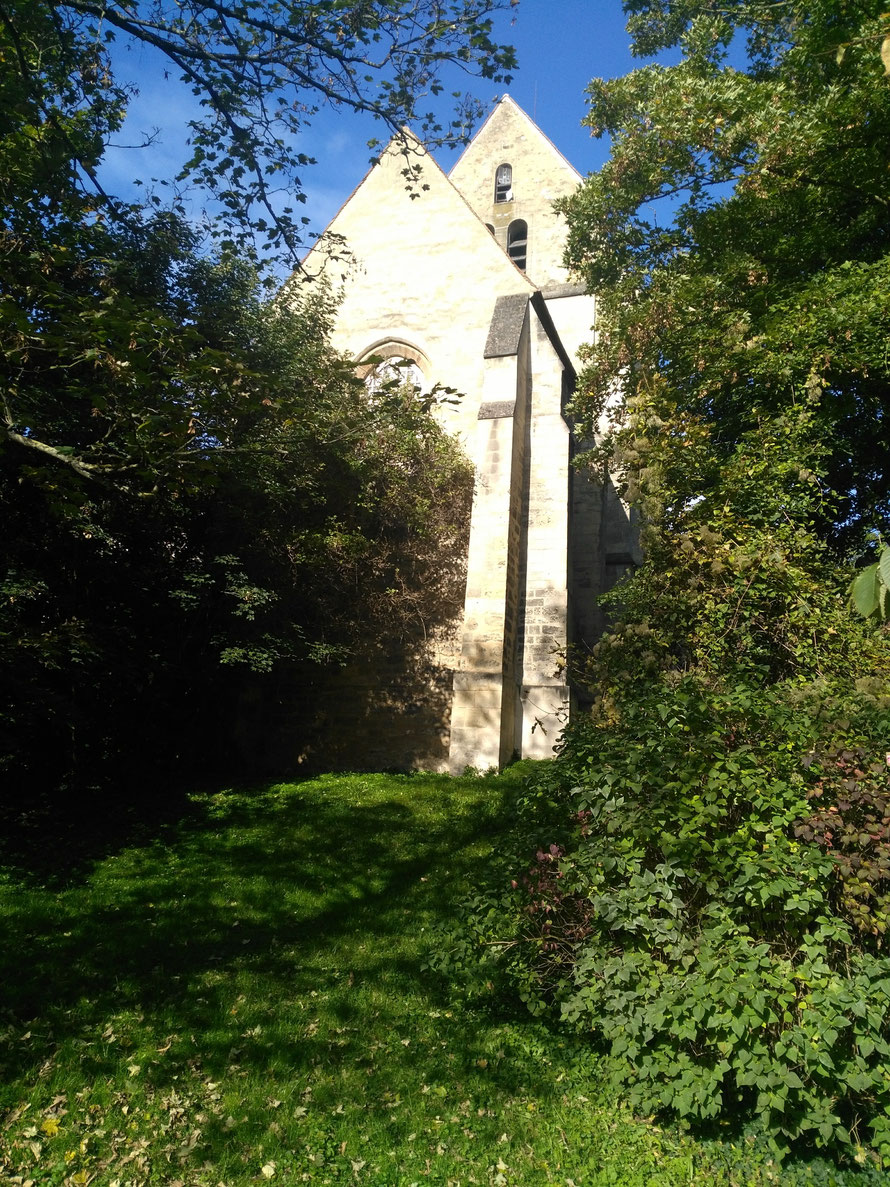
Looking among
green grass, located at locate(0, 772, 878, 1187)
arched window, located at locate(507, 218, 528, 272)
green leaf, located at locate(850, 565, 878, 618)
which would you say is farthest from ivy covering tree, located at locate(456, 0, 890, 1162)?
arched window, located at locate(507, 218, 528, 272)

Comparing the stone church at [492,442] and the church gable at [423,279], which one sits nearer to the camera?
the stone church at [492,442]

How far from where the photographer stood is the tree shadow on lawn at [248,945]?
4203 mm

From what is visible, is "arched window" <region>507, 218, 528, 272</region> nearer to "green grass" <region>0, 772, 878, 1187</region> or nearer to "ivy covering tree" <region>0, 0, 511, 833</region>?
"ivy covering tree" <region>0, 0, 511, 833</region>

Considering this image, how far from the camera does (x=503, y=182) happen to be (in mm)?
20625

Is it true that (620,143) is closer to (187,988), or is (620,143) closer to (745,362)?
(745,362)

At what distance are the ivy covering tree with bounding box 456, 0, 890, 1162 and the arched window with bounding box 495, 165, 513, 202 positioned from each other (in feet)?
23.4

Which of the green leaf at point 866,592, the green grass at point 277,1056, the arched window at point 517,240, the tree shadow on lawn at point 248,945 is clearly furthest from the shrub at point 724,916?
the arched window at point 517,240

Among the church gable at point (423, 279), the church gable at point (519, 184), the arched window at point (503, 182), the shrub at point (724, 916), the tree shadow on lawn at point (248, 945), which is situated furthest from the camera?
the arched window at point (503, 182)

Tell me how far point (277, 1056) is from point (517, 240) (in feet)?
66.5

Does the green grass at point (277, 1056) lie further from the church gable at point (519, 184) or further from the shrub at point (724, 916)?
the church gable at point (519, 184)

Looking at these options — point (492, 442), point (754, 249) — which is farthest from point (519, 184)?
point (492, 442)

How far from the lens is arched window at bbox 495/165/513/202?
67.3ft

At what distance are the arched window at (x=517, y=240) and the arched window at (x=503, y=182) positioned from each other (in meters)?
1.03

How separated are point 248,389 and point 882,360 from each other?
7.63 m
